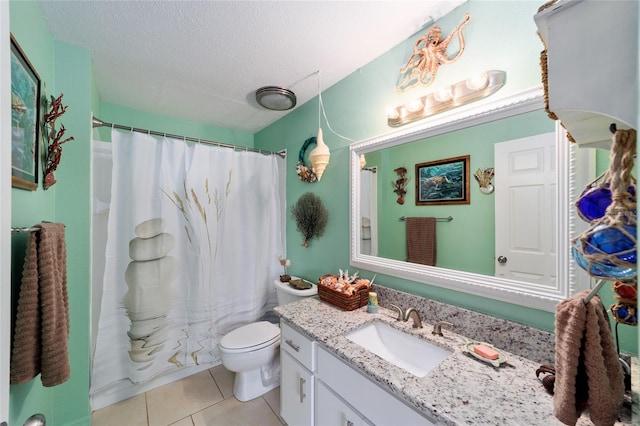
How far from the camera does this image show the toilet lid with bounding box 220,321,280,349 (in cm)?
167

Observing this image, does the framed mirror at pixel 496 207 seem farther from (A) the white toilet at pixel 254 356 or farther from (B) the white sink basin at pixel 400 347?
(A) the white toilet at pixel 254 356

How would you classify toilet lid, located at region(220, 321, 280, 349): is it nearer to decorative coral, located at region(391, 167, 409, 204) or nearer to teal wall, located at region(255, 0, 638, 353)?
teal wall, located at region(255, 0, 638, 353)

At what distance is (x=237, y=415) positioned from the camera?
1625 millimetres

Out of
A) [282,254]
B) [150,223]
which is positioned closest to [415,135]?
[282,254]

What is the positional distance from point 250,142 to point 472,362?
113 inches

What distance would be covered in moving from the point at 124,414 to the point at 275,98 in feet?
8.05

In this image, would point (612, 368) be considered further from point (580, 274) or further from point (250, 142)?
point (250, 142)

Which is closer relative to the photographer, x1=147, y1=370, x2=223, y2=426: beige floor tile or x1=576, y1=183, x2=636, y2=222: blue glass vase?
x1=576, y1=183, x2=636, y2=222: blue glass vase

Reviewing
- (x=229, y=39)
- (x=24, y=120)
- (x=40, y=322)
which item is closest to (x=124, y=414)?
(x=40, y=322)

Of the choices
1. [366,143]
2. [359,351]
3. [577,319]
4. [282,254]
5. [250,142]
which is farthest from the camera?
[250,142]

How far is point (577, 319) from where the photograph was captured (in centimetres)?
53

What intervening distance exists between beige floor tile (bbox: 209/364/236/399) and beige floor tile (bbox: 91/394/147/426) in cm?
47

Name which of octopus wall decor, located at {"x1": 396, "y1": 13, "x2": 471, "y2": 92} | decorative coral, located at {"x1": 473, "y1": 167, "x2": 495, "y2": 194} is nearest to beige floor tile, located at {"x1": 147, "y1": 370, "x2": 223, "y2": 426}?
decorative coral, located at {"x1": 473, "y1": 167, "x2": 495, "y2": 194}

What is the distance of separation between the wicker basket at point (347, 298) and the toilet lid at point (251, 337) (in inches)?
22.8
